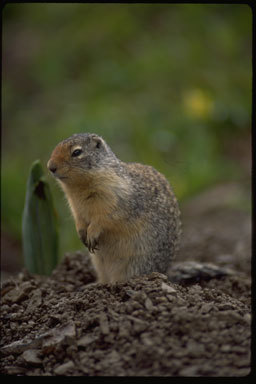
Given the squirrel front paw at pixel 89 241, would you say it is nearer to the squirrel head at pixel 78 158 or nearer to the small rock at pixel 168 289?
the squirrel head at pixel 78 158

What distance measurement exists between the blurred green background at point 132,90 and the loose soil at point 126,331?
13.5 feet

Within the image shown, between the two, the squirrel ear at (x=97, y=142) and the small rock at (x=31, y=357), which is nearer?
the small rock at (x=31, y=357)

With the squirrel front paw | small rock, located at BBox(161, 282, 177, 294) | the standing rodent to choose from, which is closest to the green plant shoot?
the standing rodent

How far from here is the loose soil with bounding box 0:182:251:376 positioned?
10.8 ft

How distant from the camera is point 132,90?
12.1 metres

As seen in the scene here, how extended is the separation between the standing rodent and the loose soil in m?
0.50

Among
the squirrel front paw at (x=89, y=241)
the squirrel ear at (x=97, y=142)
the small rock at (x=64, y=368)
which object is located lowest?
Result: the small rock at (x=64, y=368)

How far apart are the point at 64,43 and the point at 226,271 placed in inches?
361

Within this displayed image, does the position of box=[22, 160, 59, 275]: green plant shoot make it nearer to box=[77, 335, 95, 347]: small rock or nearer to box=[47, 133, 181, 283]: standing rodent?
box=[47, 133, 181, 283]: standing rodent

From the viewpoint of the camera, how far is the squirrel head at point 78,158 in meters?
4.71

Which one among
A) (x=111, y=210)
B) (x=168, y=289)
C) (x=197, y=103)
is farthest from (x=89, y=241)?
(x=197, y=103)

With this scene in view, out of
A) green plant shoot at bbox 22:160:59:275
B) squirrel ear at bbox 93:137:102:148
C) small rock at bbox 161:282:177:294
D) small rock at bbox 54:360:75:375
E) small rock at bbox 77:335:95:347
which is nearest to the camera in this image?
small rock at bbox 54:360:75:375

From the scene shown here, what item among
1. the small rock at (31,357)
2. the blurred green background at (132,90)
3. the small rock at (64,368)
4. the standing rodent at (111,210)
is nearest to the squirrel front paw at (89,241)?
the standing rodent at (111,210)

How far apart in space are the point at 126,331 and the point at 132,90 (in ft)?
29.8
